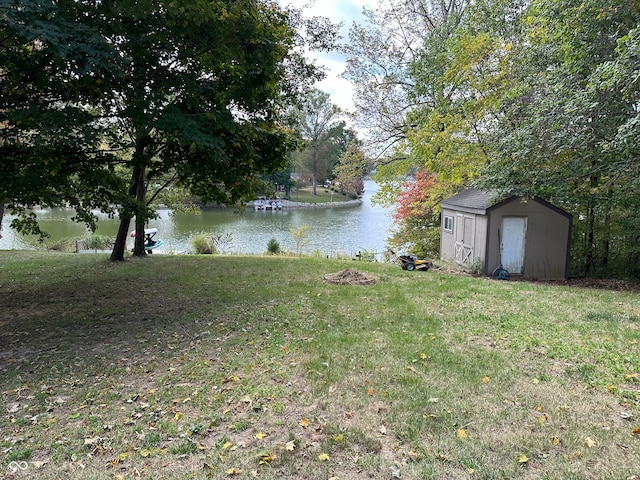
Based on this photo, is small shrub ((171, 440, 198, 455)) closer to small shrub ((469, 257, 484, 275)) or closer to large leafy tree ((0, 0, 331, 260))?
large leafy tree ((0, 0, 331, 260))

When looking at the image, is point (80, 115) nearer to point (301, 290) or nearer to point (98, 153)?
point (98, 153)

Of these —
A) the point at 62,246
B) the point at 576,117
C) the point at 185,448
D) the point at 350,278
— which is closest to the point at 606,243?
the point at 576,117

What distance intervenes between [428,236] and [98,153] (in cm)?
1314

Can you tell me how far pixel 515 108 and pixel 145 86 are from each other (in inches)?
314

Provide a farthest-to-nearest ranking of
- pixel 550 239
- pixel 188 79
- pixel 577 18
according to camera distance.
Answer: pixel 550 239
pixel 577 18
pixel 188 79

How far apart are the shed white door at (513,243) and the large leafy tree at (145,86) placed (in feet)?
22.8

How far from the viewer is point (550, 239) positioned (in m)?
10.7

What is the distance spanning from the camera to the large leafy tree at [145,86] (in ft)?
14.3

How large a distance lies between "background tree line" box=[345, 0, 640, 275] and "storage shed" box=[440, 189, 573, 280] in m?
0.66

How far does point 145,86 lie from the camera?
218 inches

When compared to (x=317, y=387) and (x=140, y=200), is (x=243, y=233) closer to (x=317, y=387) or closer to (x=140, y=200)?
(x=140, y=200)

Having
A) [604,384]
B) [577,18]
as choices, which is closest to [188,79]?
[604,384]

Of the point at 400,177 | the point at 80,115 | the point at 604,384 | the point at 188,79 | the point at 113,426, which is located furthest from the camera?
the point at 400,177

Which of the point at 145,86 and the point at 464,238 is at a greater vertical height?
the point at 145,86
